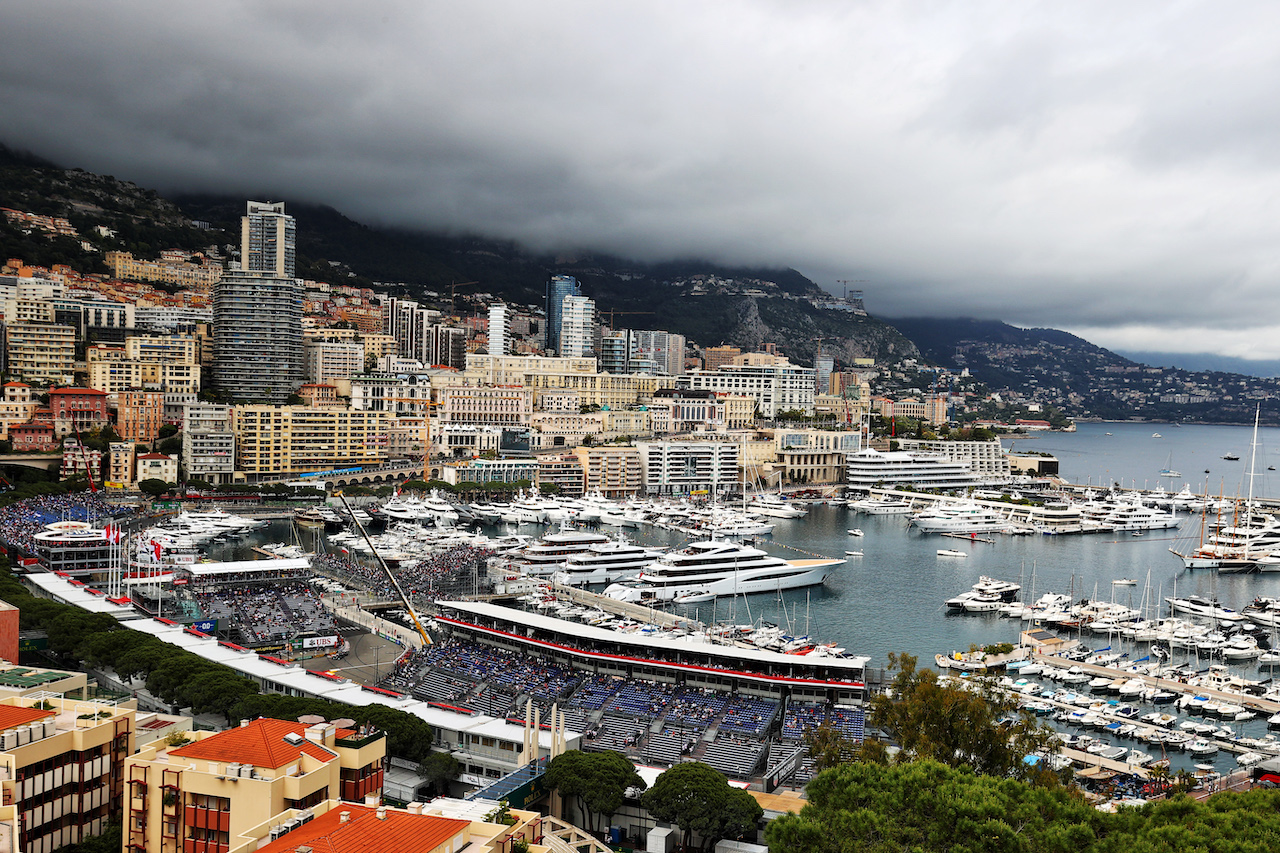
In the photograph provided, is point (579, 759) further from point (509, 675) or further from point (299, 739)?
point (509, 675)

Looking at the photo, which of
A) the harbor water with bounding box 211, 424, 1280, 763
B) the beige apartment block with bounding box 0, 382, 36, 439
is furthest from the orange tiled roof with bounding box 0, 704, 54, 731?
the beige apartment block with bounding box 0, 382, 36, 439

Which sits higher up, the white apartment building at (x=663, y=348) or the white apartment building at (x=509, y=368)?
the white apartment building at (x=663, y=348)

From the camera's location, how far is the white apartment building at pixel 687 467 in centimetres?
8040

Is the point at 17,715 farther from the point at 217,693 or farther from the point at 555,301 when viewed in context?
the point at 555,301

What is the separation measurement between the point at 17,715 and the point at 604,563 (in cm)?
3331

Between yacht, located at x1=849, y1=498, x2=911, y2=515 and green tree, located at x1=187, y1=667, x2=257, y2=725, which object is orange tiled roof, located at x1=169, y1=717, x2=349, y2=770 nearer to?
green tree, located at x1=187, y1=667, x2=257, y2=725

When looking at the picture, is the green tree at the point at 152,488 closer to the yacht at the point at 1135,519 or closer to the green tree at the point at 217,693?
the green tree at the point at 217,693

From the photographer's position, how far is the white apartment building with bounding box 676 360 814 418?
11138cm

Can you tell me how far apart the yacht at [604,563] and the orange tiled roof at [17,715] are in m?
30.4

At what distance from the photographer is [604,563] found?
4684 cm

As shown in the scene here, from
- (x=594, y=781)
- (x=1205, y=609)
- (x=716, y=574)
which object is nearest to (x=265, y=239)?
(x=716, y=574)

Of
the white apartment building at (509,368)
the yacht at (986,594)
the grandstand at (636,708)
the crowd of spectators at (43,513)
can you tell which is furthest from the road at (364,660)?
the white apartment building at (509,368)

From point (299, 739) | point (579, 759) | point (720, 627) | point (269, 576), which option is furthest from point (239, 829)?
point (269, 576)

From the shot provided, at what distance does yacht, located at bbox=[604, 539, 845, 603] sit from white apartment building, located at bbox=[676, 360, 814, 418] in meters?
65.9
